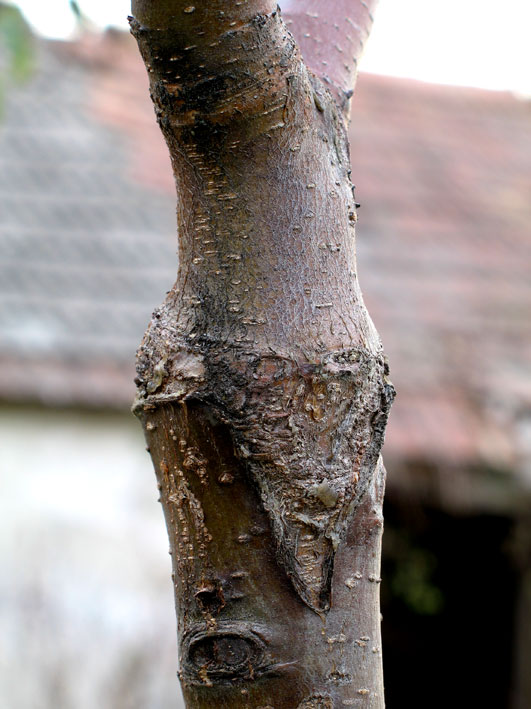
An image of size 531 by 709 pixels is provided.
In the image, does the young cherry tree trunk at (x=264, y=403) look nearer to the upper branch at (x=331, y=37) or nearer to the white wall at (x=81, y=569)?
the upper branch at (x=331, y=37)

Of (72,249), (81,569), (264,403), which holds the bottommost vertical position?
(264,403)

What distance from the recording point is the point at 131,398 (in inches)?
143

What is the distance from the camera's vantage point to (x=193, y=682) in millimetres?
717

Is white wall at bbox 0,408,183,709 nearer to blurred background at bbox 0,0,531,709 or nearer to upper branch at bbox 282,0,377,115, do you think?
blurred background at bbox 0,0,531,709

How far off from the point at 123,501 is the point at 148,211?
5.59ft

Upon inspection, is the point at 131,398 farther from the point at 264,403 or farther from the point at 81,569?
the point at 264,403

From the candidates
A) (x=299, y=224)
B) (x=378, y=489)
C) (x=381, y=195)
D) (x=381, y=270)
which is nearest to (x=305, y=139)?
(x=299, y=224)

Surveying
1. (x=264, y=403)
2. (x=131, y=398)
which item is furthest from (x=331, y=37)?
(x=131, y=398)

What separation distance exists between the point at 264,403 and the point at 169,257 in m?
3.82

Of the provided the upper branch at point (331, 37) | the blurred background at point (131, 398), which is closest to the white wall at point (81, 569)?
the blurred background at point (131, 398)

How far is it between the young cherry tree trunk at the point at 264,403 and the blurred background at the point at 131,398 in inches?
107

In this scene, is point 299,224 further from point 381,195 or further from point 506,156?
point 506,156

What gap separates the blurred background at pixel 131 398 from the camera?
3666mm

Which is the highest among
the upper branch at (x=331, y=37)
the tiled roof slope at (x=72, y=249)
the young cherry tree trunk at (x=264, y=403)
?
the tiled roof slope at (x=72, y=249)
